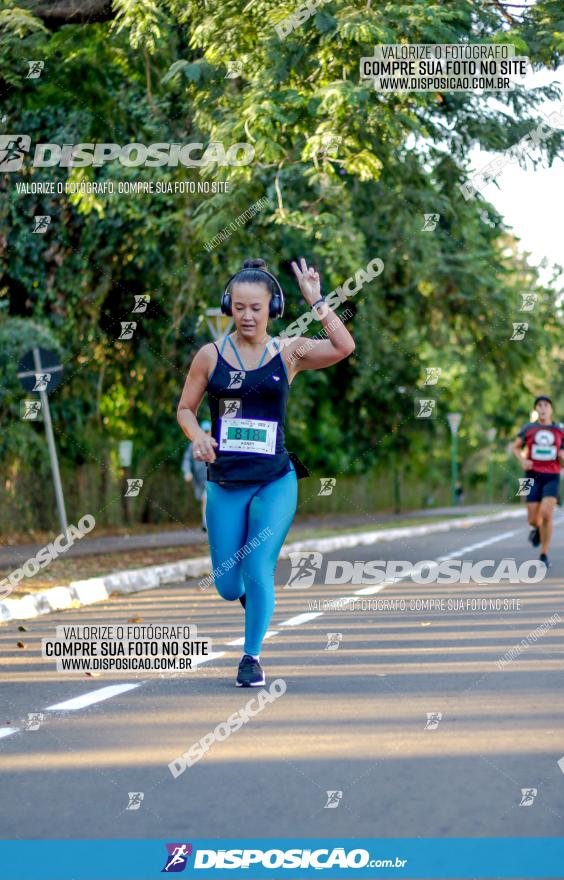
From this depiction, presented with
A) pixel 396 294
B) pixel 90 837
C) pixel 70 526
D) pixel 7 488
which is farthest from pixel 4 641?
pixel 396 294

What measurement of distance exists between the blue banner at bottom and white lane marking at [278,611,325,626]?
7082mm

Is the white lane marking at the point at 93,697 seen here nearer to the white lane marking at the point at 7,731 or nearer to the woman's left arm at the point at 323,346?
the white lane marking at the point at 7,731

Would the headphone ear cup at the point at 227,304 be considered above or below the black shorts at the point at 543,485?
above

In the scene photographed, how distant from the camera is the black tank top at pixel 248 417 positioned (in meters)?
8.12

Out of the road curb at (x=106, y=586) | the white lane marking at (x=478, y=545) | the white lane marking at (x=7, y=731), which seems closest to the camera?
the white lane marking at (x=7, y=731)

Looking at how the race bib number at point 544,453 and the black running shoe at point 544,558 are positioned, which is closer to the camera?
the race bib number at point 544,453

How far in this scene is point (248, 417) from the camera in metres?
8.12

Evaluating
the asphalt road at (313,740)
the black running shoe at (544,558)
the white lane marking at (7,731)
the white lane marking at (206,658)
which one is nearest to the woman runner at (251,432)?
the asphalt road at (313,740)

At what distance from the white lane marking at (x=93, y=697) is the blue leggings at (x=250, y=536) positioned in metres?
0.82

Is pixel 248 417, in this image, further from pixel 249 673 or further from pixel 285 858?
pixel 285 858

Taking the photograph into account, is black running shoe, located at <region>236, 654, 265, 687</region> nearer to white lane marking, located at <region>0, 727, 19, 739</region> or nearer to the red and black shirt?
white lane marking, located at <region>0, 727, 19, 739</region>

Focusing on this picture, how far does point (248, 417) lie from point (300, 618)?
4.62 metres

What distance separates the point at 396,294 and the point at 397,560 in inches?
370

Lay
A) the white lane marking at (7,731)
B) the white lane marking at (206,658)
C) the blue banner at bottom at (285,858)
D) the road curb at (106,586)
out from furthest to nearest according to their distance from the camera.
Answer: the road curb at (106,586)
the white lane marking at (206,658)
the white lane marking at (7,731)
the blue banner at bottom at (285,858)
